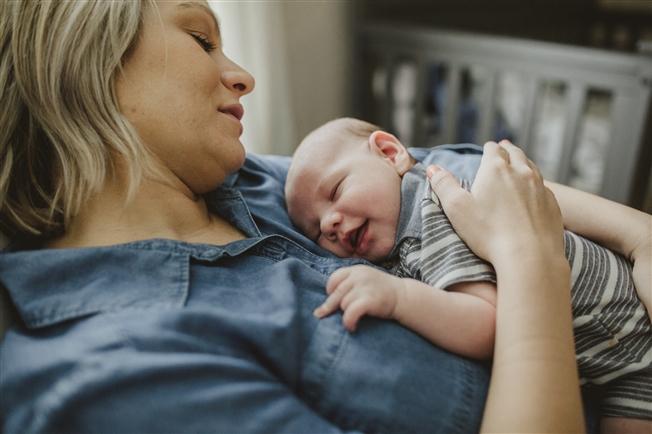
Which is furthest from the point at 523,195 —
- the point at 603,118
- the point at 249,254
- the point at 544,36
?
the point at 544,36

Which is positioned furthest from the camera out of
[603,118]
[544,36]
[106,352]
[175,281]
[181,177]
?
[544,36]

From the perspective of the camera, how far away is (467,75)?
113 inches

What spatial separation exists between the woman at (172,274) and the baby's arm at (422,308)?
0.02 metres

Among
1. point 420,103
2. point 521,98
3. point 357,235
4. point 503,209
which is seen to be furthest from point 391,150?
point 521,98

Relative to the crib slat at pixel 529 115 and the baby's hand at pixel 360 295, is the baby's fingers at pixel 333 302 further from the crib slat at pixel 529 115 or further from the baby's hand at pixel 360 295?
the crib slat at pixel 529 115

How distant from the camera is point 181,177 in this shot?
1.04 meters

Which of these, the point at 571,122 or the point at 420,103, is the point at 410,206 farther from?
the point at 420,103

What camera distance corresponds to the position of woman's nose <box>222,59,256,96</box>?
1.06 meters

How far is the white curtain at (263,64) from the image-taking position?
6.70 feet

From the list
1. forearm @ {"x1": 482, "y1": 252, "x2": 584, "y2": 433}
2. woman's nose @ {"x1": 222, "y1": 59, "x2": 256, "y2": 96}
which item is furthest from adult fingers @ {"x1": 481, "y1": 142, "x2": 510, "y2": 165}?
woman's nose @ {"x1": 222, "y1": 59, "x2": 256, "y2": 96}

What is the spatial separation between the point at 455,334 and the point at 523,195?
0.94 ft

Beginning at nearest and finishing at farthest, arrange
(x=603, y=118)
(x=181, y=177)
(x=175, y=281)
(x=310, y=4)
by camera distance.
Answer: (x=175, y=281), (x=181, y=177), (x=310, y=4), (x=603, y=118)

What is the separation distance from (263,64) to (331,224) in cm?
130

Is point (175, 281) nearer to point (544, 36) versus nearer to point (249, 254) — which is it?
point (249, 254)
